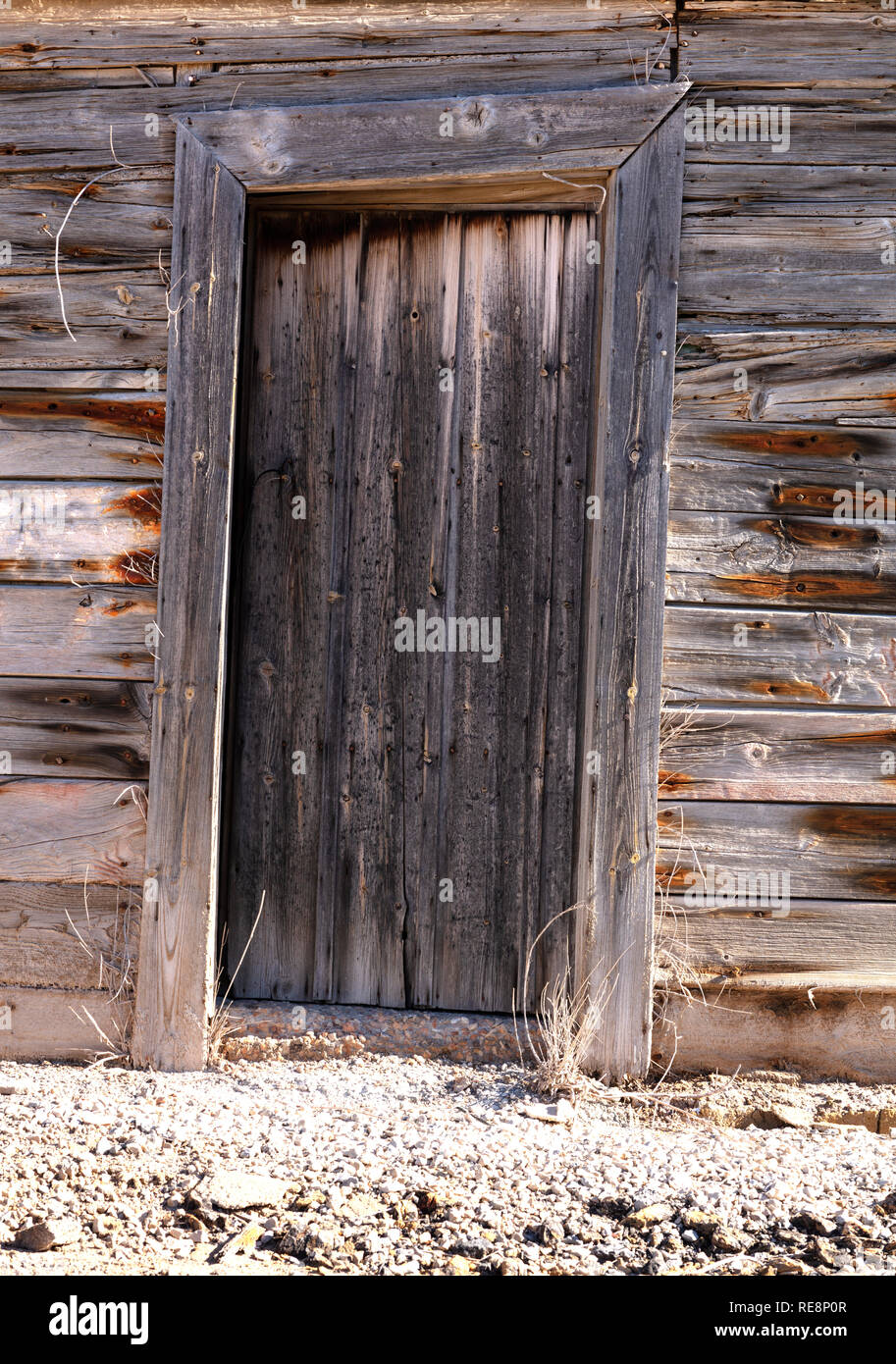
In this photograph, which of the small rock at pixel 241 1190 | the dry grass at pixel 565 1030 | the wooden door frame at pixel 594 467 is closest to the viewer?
the small rock at pixel 241 1190

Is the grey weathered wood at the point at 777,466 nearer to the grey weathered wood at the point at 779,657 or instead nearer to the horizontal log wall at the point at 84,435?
the grey weathered wood at the point at 779,657

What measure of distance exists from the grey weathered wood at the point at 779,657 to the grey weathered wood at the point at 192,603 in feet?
4.58

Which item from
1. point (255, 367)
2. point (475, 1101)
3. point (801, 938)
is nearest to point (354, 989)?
point (475, 1101)

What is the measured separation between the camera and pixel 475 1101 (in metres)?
2.69

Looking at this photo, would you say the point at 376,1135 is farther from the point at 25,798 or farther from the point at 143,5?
the point at 143,5

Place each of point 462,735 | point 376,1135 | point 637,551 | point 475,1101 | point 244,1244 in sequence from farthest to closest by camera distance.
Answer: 1. point 462,735
2. point 637,551
3. point 475,1101
4. point 376,1135
5. point 244,1244

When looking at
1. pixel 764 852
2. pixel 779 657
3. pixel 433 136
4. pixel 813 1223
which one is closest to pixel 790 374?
pixel 779 657

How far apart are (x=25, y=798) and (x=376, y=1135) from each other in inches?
59.0

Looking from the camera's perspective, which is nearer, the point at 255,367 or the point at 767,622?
the point at 767,622

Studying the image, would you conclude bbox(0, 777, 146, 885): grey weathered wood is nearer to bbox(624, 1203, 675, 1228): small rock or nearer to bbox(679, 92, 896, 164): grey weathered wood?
bbox(624, 1203, 675, 1228): small rock

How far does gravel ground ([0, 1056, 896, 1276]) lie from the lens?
2.03m

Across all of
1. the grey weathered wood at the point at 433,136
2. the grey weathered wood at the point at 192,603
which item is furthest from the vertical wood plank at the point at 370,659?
the grey weathered wood at the point at 192,603

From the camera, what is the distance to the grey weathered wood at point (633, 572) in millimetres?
2857

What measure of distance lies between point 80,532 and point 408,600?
104cm
